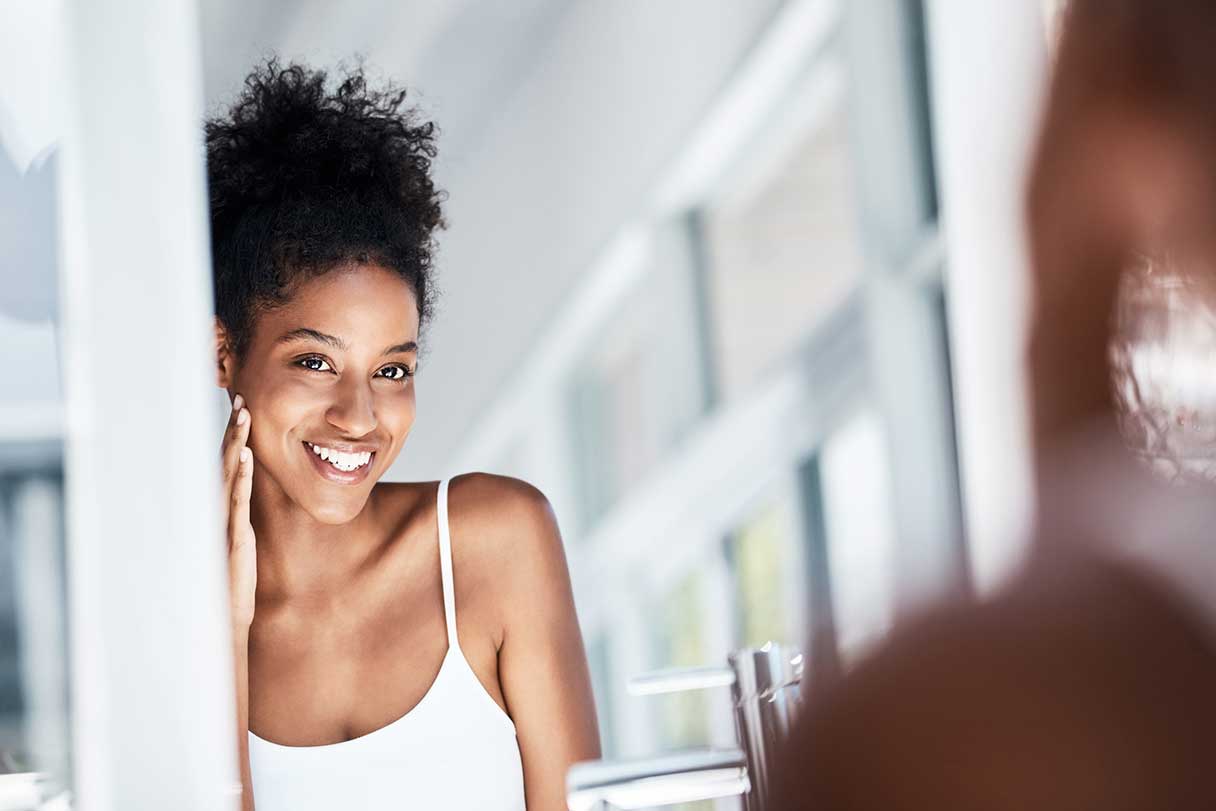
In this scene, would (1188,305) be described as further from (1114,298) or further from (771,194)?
(771,194)

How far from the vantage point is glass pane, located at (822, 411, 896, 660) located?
2.19 metres

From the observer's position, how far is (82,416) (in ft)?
3.33

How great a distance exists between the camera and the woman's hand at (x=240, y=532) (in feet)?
3.85

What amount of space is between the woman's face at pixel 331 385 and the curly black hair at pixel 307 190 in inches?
0.8

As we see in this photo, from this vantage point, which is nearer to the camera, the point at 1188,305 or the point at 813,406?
the point at 1188,305

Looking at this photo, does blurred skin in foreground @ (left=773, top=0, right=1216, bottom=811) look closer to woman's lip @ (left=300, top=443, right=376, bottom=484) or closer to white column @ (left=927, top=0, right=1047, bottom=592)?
woman's lip @ (left=300, top=443, right=376, bottom=484)

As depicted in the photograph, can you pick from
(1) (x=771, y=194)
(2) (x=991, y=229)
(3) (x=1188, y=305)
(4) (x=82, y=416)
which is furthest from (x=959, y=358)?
(3) (x=1188, y=305)

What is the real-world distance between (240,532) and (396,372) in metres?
0.22

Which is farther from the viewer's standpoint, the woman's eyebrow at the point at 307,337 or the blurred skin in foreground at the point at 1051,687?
the woman's eyebrow at the point at 307,337

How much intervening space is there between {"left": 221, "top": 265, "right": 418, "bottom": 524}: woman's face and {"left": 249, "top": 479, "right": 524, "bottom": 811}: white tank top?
0.46ft

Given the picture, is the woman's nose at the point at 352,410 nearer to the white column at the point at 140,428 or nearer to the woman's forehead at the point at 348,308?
the woman's forehead at the point at 348,308

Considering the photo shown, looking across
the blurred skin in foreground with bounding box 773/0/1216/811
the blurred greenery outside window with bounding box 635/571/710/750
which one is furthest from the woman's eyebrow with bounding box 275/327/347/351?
the blurred skin in foreground with bounding box 773/0/1216/811

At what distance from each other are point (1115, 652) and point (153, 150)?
89cm

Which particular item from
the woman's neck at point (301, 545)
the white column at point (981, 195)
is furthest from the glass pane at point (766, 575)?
the woman's neck at point (301, 545)
